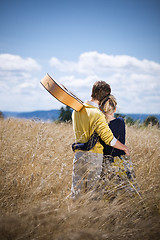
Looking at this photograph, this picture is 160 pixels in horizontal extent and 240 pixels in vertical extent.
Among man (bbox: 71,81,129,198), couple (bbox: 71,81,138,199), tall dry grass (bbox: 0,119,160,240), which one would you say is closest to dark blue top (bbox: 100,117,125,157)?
couple (bbox: 71,81,138,199)

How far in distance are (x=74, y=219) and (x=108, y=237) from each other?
34 centimetres

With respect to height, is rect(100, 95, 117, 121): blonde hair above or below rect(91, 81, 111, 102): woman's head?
below

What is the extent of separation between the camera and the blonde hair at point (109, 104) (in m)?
2.24

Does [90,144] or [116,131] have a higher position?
[116,131]

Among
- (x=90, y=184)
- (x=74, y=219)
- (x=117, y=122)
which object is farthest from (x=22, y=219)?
(x=117, y=122)

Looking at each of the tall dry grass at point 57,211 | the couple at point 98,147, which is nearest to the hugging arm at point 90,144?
the couple at point 98,147

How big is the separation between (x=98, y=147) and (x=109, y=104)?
1.66 feet

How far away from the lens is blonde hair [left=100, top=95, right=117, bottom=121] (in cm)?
224

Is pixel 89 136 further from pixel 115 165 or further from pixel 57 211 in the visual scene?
pixel 57 211

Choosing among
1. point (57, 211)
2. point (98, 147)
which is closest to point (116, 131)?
point (98, 147)

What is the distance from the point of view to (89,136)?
219 centimetres

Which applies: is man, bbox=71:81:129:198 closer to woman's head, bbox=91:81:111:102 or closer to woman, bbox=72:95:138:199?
woman's head, bbox=91:81:111:102

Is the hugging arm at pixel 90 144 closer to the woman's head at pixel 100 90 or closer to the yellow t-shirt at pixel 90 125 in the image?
the yellow t-shirt at pixel 90 125

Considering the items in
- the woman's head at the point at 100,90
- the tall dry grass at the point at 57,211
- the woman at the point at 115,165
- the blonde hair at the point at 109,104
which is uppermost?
the woman's head at the point at 100,90
